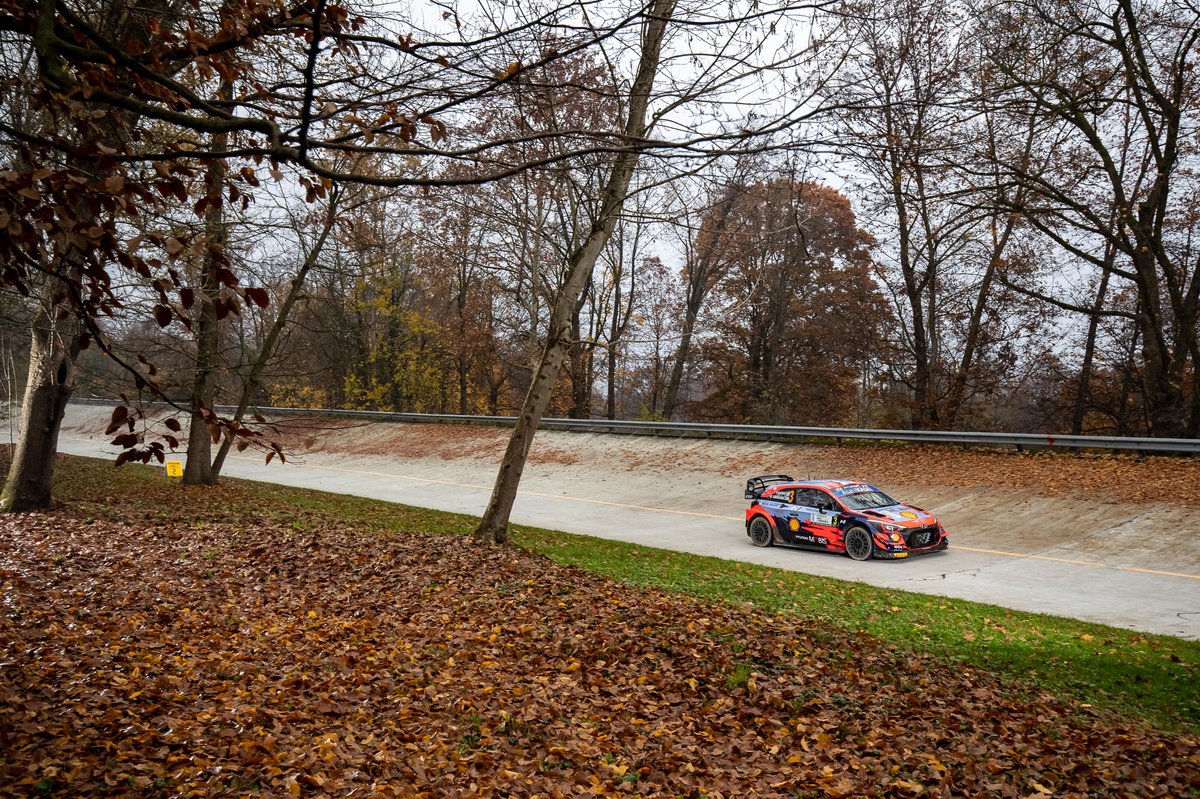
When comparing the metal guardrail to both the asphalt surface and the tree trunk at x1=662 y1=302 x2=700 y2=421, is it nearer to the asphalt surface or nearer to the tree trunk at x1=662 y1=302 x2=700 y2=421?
the asphalt surface

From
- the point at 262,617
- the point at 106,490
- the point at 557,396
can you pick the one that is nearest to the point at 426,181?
the point at 262,617

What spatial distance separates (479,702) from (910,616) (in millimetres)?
6815

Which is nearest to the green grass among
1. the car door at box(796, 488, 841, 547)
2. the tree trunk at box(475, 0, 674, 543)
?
the car door at box(796, 488, 841, 547)

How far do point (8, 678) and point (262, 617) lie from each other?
7.92 feet

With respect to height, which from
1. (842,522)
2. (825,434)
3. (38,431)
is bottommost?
(842,522)

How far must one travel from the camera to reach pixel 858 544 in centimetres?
1557

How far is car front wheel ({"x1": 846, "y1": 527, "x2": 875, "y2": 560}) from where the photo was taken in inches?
607

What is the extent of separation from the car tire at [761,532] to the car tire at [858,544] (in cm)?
171

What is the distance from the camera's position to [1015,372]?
3145cm

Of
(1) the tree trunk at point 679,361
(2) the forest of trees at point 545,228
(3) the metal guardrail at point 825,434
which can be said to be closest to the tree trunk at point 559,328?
(2) the forest of trees at point 545,228

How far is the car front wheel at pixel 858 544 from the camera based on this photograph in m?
15.4

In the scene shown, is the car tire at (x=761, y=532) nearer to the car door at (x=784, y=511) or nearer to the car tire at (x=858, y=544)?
the car door at (x=784, y=511)

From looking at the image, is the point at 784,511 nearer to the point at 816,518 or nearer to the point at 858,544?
the point at 816,518

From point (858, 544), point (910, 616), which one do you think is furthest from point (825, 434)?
point (910, 616)
